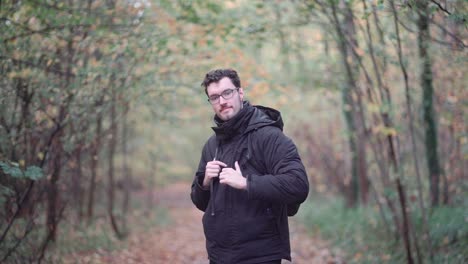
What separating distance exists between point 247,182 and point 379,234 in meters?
6.48

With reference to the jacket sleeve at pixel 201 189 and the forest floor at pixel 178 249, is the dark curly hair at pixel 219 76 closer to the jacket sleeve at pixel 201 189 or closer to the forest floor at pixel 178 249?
the jacket sleeve at pixel 201 189

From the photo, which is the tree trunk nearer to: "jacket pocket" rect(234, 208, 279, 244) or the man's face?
the man's face

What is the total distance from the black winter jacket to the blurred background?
1980mm

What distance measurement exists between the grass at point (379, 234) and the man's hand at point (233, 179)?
4360 millimetres

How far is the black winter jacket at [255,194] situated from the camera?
2.60m

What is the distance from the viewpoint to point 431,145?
7.59 metres

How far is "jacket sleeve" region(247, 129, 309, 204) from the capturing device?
8.43ft

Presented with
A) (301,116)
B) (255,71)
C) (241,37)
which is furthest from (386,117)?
(301,116)

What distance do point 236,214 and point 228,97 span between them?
773 millimetres

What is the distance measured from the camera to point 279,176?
2.60 m

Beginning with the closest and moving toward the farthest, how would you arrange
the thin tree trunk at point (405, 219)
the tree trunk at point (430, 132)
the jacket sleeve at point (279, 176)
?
the jacket sleeve at point (279, 176)
the thin tree trunk at point (405, 219)
the tree trunk at point (430, 132)

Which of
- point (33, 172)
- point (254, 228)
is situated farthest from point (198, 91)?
point (254, 228)

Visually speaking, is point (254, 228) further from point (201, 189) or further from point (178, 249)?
point (178, 249)

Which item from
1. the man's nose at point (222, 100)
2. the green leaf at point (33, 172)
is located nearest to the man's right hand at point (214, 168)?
the man's nose at point (222, 100)
